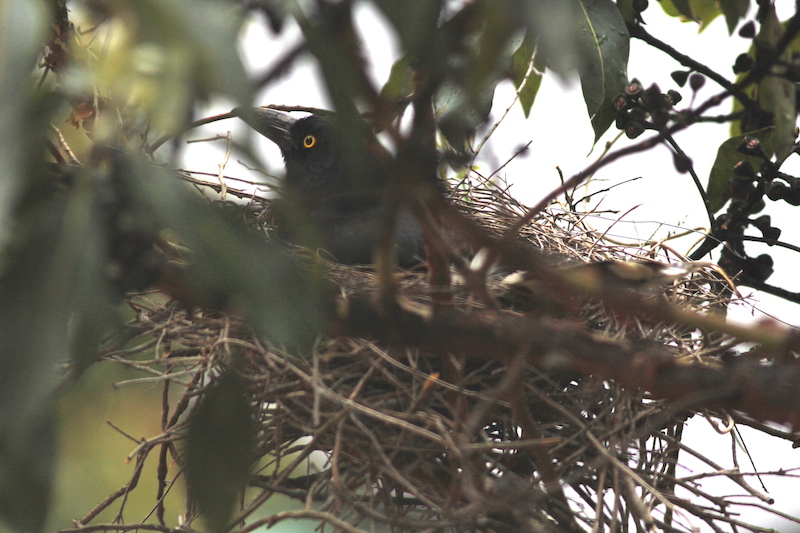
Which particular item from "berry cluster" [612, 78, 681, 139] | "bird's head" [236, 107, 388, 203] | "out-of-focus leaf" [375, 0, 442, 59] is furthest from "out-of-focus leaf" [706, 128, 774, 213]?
"out-of-focus leaf" [375, 0, 442, 59]

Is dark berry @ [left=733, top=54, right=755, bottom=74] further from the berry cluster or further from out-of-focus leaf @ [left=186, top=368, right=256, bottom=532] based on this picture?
out-of-focus leaf @ [left=186, top=368, right=256, bottom=532]

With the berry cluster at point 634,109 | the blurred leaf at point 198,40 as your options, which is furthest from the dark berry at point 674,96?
the blurred leaf at point 198,40

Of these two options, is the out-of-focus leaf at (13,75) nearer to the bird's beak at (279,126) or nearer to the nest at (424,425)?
the nest at (424,425)

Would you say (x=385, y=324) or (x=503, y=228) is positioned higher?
(x=503, y=228)

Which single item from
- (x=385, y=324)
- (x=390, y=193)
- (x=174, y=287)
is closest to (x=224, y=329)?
(x=174, y=287)

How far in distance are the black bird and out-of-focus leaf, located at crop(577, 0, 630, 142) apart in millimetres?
721

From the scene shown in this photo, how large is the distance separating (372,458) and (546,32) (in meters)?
1.32

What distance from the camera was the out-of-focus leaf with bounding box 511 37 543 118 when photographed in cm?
289

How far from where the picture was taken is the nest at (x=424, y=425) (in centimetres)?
189

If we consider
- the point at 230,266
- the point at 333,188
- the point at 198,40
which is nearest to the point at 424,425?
the point at 230,266

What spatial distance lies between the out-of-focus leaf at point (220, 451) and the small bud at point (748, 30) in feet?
5.89

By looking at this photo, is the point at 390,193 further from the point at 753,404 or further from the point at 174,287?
the point at 753,404

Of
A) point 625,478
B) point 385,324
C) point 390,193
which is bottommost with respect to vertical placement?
point 625,478

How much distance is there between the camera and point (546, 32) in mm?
1017
